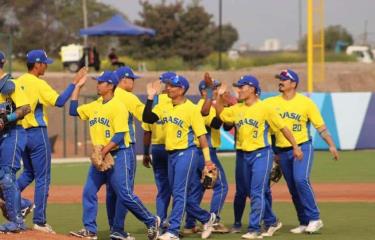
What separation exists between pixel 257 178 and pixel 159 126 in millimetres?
1419

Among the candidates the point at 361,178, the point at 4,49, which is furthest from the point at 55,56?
the point at 361,178

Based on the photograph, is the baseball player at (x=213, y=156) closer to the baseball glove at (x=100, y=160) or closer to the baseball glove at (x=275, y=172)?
the baseball glove at (x=275, y=172)

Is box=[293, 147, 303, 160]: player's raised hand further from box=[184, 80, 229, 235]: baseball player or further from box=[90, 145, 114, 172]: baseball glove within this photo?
box=[90, 145, 114, 172]: baseball glove

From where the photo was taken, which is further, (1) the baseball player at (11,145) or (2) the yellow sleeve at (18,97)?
(2) the yellow sleeve at (18,97)

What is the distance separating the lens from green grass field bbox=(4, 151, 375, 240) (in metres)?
13.4

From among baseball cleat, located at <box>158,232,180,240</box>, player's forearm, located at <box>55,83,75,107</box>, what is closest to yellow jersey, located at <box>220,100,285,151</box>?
baseball cleat, located at <box>158,232,180,240</box>

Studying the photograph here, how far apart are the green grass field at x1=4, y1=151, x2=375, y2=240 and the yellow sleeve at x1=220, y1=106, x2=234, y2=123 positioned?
152 cm

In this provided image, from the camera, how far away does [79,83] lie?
12.5 meters

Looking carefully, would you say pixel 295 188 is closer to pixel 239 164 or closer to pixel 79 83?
pixel 239 164

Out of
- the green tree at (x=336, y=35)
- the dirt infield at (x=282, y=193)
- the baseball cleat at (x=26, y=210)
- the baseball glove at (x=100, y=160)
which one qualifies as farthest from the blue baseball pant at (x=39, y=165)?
the green tree at (x=336, y=35)

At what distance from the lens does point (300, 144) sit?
13.4 meters

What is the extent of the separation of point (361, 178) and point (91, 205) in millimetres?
11003

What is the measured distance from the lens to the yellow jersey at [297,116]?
13430mm

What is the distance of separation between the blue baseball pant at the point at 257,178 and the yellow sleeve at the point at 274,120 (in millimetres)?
304
